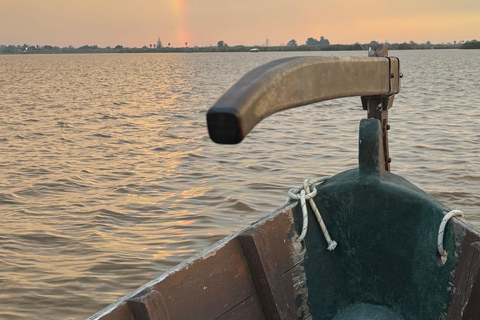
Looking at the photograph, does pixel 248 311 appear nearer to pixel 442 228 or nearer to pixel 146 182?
pixel 442 228

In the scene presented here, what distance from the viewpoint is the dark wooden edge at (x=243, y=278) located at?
8.49ft

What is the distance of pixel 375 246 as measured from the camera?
2.96 m

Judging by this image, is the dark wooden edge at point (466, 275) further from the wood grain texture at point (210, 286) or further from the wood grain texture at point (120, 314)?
the wood grain texture at point (120, 314)

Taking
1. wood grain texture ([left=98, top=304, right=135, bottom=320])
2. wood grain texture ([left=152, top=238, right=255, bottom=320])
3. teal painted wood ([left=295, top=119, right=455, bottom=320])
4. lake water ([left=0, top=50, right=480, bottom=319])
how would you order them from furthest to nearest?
1. lake water ([left=0, top=50, right=480, bottom=319])
2. teal painted wood ([left=295, top=119, right=455, bottom=320])
3. wood grain texture ([left=152, top=238, right=255, bottom=320])
4. wood grain texture ([left=98, top=304, right=135, bottom=320])

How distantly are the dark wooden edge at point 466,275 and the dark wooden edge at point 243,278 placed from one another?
77 centimetres

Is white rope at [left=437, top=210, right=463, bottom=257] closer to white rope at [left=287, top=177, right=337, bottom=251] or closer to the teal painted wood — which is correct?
the teal painted wood

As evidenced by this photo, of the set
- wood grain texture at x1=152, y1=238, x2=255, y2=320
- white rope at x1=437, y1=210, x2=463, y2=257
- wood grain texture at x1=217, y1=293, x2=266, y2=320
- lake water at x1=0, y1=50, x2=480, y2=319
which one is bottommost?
lake water at x1=0, y1=50, x2=480, y2=319

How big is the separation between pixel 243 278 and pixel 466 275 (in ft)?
3.47

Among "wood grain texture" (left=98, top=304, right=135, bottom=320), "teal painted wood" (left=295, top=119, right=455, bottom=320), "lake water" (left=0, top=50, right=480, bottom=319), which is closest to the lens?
"wood grain texture" (left=98, top=304, right=135, bottom=320)

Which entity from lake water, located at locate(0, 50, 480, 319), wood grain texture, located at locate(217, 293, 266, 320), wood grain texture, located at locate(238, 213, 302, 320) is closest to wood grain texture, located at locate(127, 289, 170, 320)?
wood grain texture, located at locate(217, 293, 266, 320)

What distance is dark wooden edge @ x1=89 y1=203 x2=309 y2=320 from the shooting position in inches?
102

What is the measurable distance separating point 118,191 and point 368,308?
21.6 ft

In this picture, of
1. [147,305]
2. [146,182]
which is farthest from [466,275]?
[146,182]

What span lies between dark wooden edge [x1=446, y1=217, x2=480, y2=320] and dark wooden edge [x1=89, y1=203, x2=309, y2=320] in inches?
30.2
